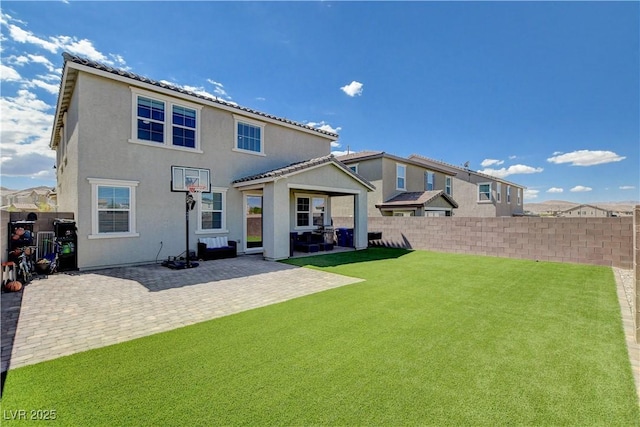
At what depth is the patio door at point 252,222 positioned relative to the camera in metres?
12.8

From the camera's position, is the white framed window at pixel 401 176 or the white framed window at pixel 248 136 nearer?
the white framed window at pixel 248 136

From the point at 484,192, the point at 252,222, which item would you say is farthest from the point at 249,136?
the point at 484,192

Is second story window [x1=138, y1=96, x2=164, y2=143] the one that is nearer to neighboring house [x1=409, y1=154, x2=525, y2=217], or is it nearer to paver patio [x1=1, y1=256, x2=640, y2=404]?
paver patio [x1=1, y1=256, x2=640, y2=404]

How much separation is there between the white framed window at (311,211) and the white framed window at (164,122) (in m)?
6.07

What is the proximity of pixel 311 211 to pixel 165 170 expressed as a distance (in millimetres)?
7675

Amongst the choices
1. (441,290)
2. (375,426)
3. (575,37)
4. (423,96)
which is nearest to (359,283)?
(441,290)

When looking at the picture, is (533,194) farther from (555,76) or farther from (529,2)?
(529,2)

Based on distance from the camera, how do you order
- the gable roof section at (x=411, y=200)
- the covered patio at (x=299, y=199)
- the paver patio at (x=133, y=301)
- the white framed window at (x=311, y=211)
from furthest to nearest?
the gable roof section at (x=411, y=200) → the white framed window at (x=311, y=211) → the covered patio at (x=299, y=199) → the paver patio at (x=133, y=301)

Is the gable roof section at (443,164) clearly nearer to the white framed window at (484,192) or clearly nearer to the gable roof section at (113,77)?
the white framed window at (484,192)

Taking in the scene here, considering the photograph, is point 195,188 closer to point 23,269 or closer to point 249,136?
point 249,136

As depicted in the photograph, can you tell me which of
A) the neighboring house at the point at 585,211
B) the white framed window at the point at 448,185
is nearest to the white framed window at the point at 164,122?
the white framed window at the point at 448,185

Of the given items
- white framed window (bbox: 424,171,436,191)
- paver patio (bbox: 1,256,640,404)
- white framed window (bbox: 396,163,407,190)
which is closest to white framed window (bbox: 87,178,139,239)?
paver patio (bbox: 1,256,640,404)

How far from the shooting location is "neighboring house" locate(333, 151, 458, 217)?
1961cm

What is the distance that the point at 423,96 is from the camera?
1841 cm
